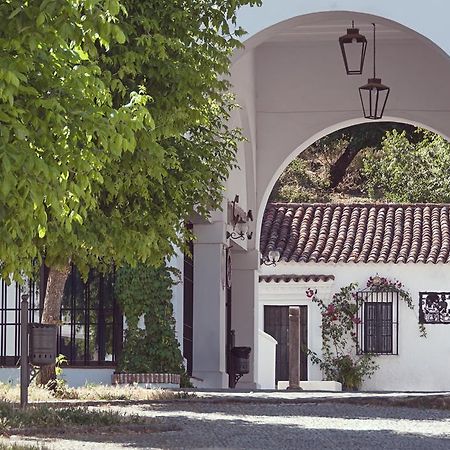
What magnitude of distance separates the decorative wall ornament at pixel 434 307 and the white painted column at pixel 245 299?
19.1ft

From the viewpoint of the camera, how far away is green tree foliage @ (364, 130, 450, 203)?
35219mm

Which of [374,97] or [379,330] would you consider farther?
[379,330]

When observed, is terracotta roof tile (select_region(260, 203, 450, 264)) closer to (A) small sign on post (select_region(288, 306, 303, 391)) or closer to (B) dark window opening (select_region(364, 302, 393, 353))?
(B) dark window opening (select_region(364, 302, 393, 353))

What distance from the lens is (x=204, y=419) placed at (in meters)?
11.1

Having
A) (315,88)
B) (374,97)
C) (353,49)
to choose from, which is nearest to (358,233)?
(315,88)

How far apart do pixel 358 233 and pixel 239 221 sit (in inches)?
292


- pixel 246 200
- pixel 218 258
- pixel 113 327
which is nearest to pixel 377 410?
pixel 113 327

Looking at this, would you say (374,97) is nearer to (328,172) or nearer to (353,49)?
(353,49)

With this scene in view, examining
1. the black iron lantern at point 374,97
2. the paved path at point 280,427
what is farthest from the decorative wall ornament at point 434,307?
the paved path at point 280,427

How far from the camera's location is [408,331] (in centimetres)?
2714

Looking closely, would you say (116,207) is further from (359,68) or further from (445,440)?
(359,68)

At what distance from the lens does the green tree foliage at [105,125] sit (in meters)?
6.26

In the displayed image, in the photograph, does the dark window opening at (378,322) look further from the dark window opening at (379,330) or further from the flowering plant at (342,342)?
the flowering plant at (342,342)

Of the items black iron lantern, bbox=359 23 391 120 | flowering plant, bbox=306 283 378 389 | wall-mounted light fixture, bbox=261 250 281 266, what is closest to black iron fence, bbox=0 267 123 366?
black iron lantern, bbox=359 23 391 120
